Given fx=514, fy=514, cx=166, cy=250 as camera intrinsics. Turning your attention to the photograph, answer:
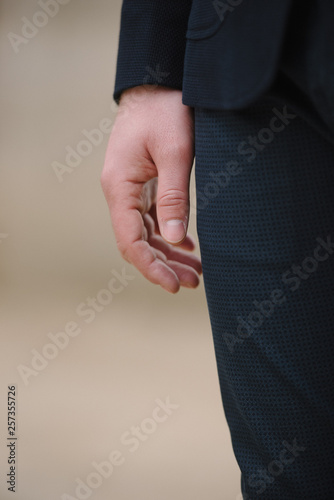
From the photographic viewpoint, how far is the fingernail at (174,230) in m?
0.64

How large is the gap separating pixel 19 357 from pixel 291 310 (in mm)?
1602

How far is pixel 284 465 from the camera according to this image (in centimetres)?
52

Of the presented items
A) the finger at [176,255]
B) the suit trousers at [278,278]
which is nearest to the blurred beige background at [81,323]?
the finger at [176,255]

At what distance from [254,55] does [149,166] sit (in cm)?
21

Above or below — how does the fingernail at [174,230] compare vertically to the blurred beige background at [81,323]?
above

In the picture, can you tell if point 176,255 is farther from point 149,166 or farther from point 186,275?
point 149,166

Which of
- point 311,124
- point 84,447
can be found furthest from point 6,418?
point 311,124

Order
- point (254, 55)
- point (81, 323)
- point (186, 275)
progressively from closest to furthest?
point (254, 55) → point (186, 275) → point (81, 323)

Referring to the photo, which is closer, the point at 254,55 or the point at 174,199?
the point at 254,55

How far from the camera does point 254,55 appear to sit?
0.49 meters

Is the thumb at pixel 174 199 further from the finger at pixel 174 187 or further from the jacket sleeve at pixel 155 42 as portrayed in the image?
the jacket sleeve at pixel 155 42

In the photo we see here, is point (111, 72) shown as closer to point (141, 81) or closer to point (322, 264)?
point (141, 81)

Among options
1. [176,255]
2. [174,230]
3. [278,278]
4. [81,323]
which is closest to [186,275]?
[176,255]

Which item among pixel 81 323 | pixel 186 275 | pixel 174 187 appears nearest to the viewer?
pixel 174 187
